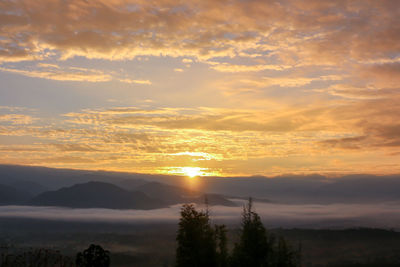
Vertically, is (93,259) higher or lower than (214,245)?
lower

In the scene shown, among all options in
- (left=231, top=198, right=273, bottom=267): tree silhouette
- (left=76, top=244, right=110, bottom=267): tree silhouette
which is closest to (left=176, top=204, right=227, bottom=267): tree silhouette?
(left=231, top=198, right=273, bottom=267): tree silhouette

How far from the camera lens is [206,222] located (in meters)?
60.6

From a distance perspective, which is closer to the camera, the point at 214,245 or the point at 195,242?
the point at 195,242

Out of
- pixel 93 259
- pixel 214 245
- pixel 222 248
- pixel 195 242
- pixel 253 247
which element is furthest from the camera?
pixel 222 248

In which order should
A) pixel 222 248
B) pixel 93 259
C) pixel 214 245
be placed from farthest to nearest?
pixel 222 248 < pixel 214 245 < pixel 93 259

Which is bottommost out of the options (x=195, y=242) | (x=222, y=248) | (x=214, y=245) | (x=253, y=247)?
(x=222, y=248)

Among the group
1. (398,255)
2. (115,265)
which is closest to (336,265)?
(398,255)

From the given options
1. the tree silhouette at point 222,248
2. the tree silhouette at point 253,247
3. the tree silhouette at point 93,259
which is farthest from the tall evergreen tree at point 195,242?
the tree silhouette at point 93,259

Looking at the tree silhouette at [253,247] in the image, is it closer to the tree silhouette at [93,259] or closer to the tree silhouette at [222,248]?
the tree silhouette at [222,248]

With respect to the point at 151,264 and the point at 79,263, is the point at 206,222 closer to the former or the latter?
the point at 79,263

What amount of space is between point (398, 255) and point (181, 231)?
175 m

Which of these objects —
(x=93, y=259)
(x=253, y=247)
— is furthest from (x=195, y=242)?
(x=93, y=259)

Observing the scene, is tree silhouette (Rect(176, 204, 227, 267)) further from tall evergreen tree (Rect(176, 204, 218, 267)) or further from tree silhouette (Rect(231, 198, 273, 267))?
tree silhouette (Rect(231, 198, 273, 267))

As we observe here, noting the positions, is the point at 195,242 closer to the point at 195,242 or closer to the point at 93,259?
the point at 195,242
